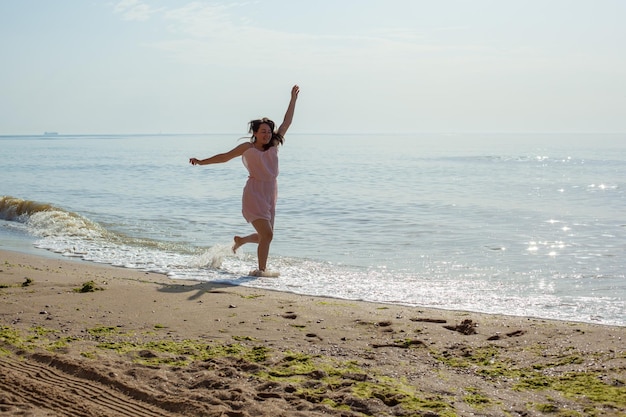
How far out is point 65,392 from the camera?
4012 millimetres

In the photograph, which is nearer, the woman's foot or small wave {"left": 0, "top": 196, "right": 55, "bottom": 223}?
the woman's foot

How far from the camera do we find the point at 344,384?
428cm

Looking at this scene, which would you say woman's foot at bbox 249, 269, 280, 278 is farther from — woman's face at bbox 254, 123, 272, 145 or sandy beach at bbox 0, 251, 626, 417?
woman's face at bbox 254, 123, 272, 145

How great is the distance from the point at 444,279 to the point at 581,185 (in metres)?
17.9

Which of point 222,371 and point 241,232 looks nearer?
point 222,371

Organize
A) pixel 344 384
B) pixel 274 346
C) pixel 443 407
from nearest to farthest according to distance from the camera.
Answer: pixel 443 407 < pixel 344 384 < pixel 274 346

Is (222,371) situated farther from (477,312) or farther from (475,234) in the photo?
(475,234)

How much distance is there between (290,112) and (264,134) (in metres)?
0.52

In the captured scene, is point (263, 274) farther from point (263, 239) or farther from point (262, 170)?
point (262, 170)

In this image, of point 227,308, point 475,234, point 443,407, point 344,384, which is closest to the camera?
point 443,407

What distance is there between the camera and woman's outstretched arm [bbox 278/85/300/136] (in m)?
8.86

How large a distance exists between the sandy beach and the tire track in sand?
0.01 metres

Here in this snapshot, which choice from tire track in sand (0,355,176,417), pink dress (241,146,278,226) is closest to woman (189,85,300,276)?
pink dress (241,146,278,226)

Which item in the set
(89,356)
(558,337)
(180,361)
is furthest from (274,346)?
(558,337)
